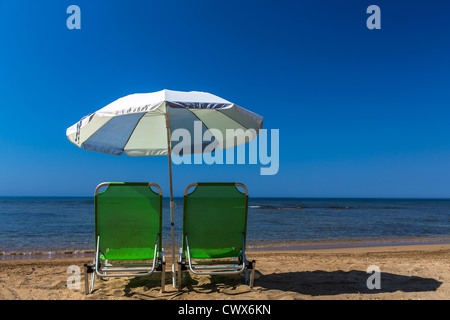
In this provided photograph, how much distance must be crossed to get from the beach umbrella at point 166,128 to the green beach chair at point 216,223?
30 cm

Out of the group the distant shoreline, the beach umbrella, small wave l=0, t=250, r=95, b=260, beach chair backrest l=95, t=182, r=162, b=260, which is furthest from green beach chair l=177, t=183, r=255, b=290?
small wave l=0, t=250, r=95, b=260

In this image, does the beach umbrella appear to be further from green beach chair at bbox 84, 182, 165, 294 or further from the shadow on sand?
the shadow on sand

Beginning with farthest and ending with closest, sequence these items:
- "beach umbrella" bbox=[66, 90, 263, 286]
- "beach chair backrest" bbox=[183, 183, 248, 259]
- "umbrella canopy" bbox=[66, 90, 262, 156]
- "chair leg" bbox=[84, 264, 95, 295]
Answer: "beach chair backrest" bbox=[183, 183, 248, 259] → "beach umbrella" bbox=[66, 90, 263, 286] → "umbrella canopy" bbox=[66, 90, 262, 156] → "chair leg" bbox=[84, 264, 95, 295]

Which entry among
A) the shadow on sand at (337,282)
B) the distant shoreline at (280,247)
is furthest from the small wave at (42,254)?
the shadow on sand at (337,282)

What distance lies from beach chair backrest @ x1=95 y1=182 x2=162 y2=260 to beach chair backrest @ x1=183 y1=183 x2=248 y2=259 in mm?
428

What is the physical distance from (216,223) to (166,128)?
1533 mm

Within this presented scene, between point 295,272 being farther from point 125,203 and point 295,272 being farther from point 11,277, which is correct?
point 11,277

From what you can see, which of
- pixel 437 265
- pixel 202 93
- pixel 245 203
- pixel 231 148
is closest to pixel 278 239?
pixel 437 265

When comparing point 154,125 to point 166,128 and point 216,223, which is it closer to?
point 166,128

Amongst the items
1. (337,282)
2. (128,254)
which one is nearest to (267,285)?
(337,282)

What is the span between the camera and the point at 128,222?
3891 millimetres

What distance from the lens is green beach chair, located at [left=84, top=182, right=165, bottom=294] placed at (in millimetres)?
3787

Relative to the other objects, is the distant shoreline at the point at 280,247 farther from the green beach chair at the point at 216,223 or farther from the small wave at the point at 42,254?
the green beach chair at the point at 216,223
